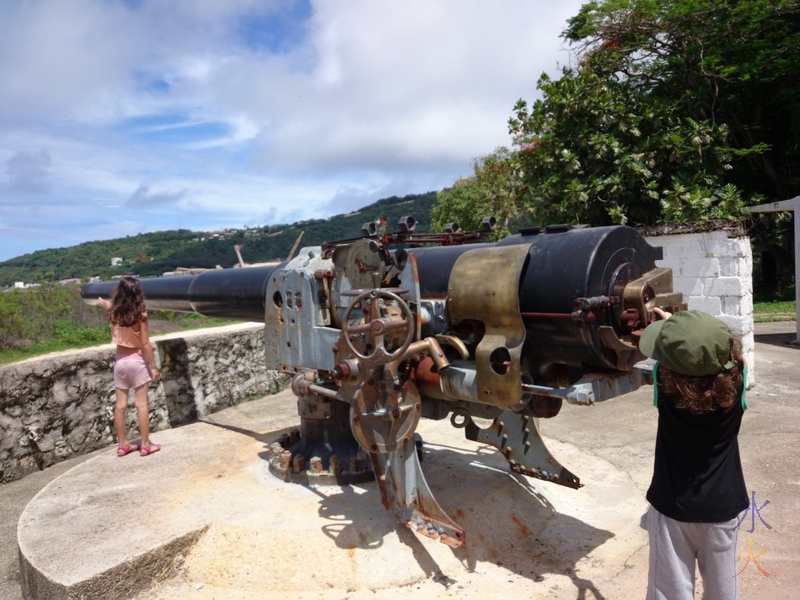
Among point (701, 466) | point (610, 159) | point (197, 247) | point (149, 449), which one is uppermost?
point (197, 247)

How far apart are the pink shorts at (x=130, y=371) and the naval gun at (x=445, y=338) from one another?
4.94 ft

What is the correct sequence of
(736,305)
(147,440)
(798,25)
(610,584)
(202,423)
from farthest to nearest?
(798,25), (736,305), (202,423), (147,440), (610,584)

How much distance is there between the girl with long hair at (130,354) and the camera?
5.46 m

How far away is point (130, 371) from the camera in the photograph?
550 cm

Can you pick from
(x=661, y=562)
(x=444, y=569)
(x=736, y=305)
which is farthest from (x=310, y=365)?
(x=736, y=305)

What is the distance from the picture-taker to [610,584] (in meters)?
3.48

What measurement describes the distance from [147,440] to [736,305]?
6.46 meters

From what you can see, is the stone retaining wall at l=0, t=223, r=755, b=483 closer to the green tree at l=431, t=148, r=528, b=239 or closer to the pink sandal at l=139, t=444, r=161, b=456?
the pink sandal at l=139, t=444, r=161, b=456

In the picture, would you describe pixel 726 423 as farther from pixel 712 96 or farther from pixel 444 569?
pixel 712 96

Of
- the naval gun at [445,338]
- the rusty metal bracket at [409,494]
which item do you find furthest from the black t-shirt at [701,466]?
the rusty metal bracket at [409,494]

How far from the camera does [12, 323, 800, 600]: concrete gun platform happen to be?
346 cm

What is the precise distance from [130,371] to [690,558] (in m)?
4.59

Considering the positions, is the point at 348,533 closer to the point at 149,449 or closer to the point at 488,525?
the point at 488,525

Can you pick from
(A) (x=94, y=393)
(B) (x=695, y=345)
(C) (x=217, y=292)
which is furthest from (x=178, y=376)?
(B) (x=695, y=345)
